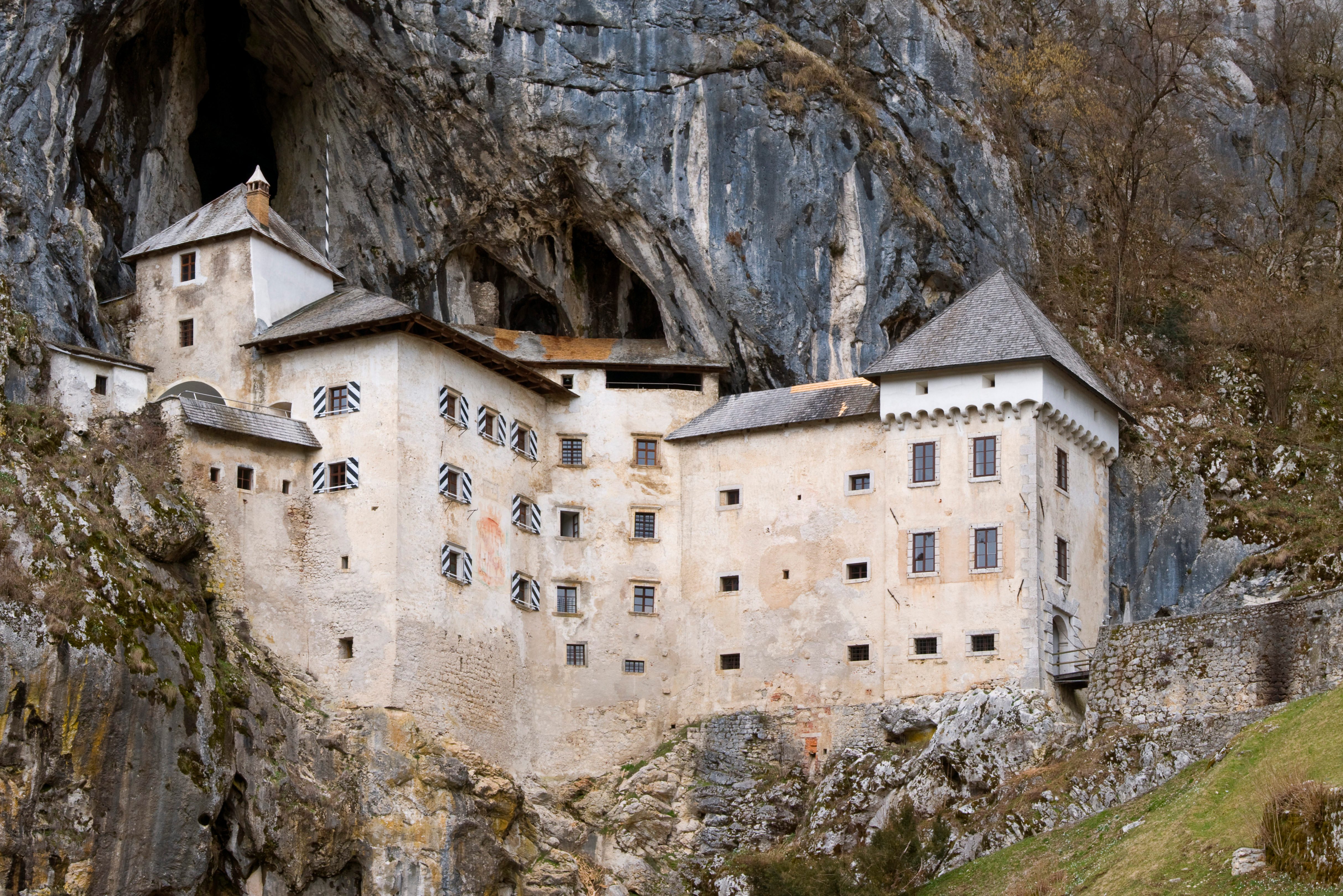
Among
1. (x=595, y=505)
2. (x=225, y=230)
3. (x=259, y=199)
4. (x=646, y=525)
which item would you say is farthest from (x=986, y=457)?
(x=225, y=230)

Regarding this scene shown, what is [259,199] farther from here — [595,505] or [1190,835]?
[1190,835]

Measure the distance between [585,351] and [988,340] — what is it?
13.1 metres

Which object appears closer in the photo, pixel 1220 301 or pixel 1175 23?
pixel 1220 301

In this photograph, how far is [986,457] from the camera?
5541cm

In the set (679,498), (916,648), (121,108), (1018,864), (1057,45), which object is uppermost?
(1057,45)

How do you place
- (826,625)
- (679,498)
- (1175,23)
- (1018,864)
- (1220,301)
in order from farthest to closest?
1. (1175,23)
2. (1220,301)
3. (679,498)
4. (826,625)
5. (1018,864)

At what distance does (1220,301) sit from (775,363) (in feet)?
53.0

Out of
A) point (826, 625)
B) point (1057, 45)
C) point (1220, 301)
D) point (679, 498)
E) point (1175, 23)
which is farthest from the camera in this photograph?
point (1175, 23)

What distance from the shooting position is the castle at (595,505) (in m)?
53.8

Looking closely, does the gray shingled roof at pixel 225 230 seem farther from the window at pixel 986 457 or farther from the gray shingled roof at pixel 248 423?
the window at pixel 986 457

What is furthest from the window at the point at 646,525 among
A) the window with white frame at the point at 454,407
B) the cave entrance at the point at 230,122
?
the cave entrance at the point at 230,122

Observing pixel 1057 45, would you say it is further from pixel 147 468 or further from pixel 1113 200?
pixel 147 468

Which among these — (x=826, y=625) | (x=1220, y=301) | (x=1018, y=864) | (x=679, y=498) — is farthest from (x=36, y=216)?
(x=1220, y=301)

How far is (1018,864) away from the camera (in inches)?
1742
